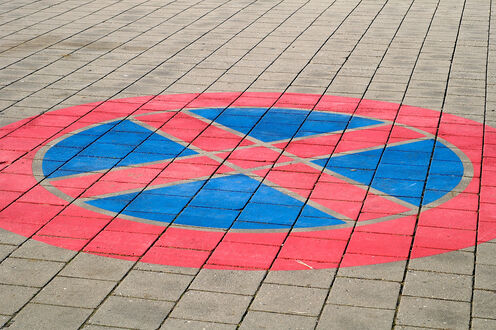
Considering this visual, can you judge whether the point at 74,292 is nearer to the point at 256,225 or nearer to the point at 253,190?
the point at 256,225

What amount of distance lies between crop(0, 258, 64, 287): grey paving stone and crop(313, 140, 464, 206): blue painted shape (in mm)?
2996

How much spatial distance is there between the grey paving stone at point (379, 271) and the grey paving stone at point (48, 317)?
1.90 metres

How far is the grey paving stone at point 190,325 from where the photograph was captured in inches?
204

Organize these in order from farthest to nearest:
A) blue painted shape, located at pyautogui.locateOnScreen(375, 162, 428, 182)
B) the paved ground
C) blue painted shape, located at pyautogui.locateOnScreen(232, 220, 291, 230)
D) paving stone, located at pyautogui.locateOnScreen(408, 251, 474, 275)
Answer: blue painted shape, located at pyautogui.locateOnScreen(375, 162, 428, 182) < blue painted shape, located at pyautogui.locateOnScreen(232, 220, 291, 230) < paving stone, located at pyautogui.locateOnScreen(408, 251, 474, 275) < the paved ground

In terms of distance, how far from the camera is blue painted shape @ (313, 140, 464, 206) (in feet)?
23.8

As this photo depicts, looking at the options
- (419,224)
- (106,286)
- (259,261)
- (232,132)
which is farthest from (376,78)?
(106,286)

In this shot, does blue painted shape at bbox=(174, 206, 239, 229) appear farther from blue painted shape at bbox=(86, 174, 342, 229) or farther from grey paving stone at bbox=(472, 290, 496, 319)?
grey paving stone at bbox=(472, 290, 496, 319)

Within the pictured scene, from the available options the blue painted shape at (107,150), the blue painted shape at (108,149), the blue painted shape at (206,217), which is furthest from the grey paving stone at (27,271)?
the blue painted shape at (107,150)

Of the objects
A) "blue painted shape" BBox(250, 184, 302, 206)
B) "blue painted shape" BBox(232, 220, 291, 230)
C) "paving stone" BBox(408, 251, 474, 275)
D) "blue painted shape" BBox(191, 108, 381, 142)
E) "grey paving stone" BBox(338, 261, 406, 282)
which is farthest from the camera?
"blue painted shape" BBox(191, 108, 381, 142)

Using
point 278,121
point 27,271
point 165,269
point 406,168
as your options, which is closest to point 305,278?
point 165,269

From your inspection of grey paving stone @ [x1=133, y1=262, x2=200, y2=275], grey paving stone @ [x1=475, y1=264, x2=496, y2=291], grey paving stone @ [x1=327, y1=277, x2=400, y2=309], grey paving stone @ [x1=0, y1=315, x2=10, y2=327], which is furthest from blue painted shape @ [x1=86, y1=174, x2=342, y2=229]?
grey paving stone @ [x1=0, y1=315, x2=10, y2=327]

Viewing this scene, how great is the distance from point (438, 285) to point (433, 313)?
398 mm

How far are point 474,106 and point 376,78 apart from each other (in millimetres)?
1558

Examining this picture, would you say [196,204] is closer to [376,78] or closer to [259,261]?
[259,261]
